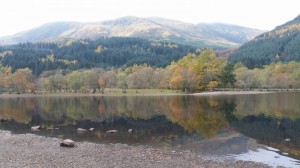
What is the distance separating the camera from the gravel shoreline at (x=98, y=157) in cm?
3541

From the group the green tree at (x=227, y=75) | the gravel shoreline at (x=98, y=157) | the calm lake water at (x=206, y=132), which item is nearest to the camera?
the gravel shoreline at (x=98, y=157)

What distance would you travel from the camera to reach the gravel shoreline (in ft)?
116

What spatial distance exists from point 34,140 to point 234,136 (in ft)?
103

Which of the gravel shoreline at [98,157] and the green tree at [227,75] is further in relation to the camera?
the green tree at [227,75]

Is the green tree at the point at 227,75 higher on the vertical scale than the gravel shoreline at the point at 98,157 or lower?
lower

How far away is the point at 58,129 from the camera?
66.5 meters

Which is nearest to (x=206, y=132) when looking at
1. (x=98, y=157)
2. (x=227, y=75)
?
(x=98, y=157)

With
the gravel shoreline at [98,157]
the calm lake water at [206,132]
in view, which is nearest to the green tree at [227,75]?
the calm lake water at [206,132]

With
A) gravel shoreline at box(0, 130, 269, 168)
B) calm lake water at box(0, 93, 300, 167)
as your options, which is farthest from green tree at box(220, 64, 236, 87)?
gravel shoreline at box(0, 130, 269, 168)

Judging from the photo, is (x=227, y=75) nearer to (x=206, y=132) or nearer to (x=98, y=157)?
(x=206, y=132)

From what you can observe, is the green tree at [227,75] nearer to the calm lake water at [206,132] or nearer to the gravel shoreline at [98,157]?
the calm lake water at [206,132]

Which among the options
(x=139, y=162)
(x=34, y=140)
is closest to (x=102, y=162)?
(x=139, y=162)

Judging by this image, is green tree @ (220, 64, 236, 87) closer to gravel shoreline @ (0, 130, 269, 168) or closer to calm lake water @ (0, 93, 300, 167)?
calm lake water @ (0, 93, 300, 167)

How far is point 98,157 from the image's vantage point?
1545 inches
